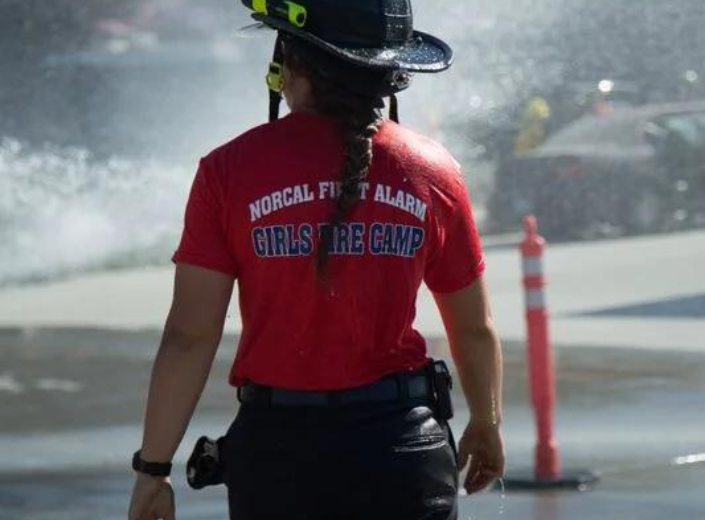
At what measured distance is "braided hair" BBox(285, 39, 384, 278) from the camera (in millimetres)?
3752

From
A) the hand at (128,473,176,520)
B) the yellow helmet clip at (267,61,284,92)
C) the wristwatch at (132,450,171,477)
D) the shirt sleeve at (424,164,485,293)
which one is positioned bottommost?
the hand at (128,473,176,520)

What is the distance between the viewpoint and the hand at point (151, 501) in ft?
12.5

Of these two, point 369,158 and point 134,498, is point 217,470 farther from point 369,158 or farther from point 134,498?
point 369,158

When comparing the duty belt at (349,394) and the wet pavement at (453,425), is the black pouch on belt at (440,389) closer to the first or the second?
the duty belt at (349,394)

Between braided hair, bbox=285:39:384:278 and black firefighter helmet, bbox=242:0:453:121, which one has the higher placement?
black firefighter helmet, bbox=242:0:453:121

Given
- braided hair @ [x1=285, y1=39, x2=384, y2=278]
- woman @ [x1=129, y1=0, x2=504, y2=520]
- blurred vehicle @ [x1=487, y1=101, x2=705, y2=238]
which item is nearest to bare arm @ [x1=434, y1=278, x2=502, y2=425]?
woman @ [x1=129, y1=0, x2=504, y2=520]

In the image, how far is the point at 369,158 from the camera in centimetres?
379

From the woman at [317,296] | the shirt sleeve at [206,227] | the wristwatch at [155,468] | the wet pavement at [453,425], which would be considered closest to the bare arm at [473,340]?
the woman at [317,296]

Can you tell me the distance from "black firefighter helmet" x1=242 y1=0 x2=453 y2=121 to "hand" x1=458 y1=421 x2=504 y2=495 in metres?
0.66

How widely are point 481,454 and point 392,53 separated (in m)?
0.78

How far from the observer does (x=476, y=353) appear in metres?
3.98

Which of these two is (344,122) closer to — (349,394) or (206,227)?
(206,227)

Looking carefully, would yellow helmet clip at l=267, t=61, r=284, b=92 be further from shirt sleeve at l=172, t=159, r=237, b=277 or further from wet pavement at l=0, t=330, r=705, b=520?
wet pavement at l=0, t=330, r=705, b=520

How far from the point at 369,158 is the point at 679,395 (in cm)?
637
